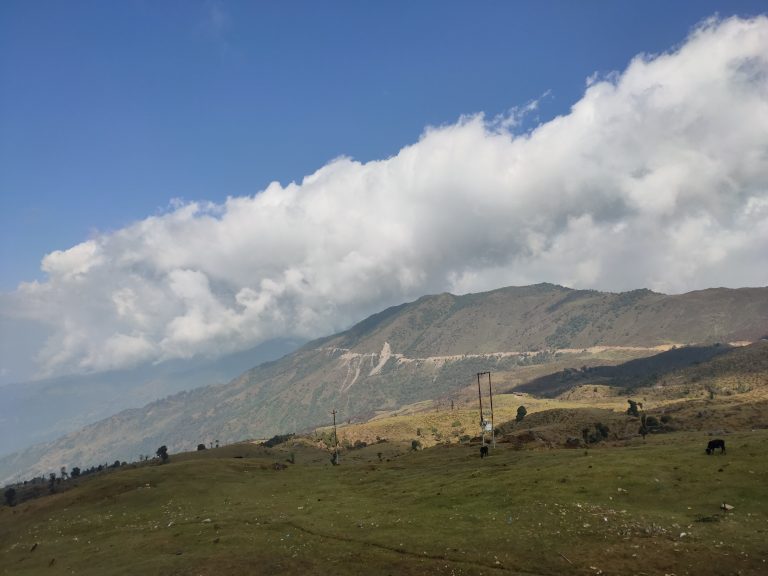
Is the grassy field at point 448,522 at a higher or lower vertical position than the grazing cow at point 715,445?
lower

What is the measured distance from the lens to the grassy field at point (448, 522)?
29969 mm

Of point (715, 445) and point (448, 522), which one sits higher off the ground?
point (715, 445)

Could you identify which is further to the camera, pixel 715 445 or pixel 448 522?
pixel 715 445

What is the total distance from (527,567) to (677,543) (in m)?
8.59

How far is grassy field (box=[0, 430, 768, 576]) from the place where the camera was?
98.3ft

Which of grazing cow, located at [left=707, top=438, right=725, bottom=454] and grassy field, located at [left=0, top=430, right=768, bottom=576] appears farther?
grazing cow, located at [left=707, top=438, right=725, bottom=454]

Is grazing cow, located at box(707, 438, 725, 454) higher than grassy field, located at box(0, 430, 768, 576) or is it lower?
higher

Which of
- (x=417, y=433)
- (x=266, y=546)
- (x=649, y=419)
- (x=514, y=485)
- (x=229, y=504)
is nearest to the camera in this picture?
(x=266, y=546)

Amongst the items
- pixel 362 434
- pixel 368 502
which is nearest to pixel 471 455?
pixel 368 502

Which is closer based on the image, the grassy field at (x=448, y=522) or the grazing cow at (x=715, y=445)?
Result: the grassy field at (x=448, y=522)

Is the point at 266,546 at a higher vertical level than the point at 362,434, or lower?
higher

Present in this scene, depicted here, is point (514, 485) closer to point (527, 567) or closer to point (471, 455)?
point (527, 567)

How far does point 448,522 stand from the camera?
38.2 m

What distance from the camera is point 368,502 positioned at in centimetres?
4934
